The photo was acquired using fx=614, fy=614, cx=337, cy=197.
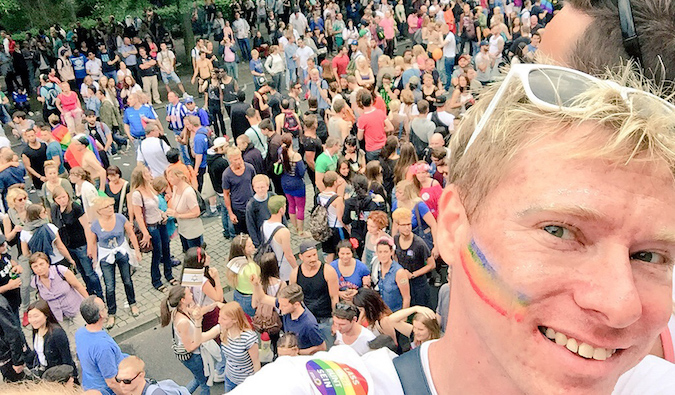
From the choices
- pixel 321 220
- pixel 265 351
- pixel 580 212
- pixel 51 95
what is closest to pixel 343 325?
pixel 265 351

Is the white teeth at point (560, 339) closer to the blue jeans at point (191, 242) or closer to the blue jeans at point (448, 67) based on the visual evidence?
the blue jeans at point (191, 242)

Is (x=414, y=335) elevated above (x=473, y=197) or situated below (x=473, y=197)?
below

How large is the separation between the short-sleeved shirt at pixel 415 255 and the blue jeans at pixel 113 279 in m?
3.68

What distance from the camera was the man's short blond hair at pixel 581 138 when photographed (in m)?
1.32

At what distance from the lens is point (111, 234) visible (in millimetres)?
7863

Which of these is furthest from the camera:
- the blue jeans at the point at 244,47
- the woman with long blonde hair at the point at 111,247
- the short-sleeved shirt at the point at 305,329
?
the blue jeans at the point at 244,47

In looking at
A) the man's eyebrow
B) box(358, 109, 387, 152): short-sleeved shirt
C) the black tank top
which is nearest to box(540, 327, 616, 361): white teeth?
the man's eyebrow

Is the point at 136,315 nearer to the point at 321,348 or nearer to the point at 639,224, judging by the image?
the point at 321,348

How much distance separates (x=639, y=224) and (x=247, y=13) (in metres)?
24.1

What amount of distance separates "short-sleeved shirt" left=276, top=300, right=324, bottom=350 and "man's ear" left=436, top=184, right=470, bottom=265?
15.9ft

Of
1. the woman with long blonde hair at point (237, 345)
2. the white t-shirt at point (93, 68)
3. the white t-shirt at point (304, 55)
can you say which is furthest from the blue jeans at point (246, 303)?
the white t-shirt at point (93, 68)

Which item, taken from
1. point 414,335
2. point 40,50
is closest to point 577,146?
point 414,335

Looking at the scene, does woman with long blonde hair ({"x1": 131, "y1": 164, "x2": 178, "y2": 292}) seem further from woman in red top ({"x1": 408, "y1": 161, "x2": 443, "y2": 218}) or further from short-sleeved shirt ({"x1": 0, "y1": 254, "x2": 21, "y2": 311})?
woman in red top ({"x1": 408, "y1": 161, "x2": 443, "y2": 218})

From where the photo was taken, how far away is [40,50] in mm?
19234
